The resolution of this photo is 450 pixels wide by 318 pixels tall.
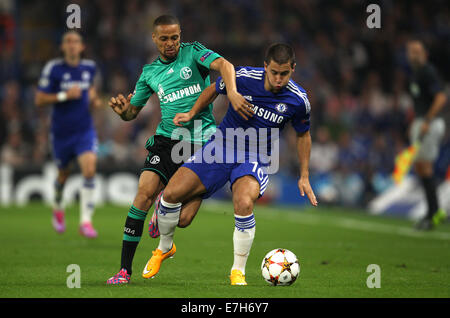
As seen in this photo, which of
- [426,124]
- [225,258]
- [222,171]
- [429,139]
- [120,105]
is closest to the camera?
[222,171]

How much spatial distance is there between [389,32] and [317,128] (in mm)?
4027

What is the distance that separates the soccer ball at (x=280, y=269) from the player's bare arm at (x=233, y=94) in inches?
48.0

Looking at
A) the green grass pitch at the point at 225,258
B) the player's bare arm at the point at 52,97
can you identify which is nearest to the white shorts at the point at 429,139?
the green grass pitch at the point at 225,258

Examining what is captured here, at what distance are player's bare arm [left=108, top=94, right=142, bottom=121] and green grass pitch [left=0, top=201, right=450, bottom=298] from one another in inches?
59.8

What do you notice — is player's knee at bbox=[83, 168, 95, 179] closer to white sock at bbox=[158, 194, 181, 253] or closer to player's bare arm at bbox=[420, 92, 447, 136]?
white sock at bbox=[158, 194, 181, 253]

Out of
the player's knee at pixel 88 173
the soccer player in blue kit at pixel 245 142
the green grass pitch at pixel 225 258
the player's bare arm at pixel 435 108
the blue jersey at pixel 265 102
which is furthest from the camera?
the player's bare arm at pixel 435 108

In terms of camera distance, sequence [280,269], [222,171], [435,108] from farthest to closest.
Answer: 1. [435,108]
2. [222,171]
3. [280,269]

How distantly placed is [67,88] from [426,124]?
5504 mm

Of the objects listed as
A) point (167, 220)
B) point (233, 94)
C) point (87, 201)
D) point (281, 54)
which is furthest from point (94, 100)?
point (281, 54)

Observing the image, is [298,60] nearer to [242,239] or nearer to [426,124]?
[426,124]

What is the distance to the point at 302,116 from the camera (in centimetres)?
688

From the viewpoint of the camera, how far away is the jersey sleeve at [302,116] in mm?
6789

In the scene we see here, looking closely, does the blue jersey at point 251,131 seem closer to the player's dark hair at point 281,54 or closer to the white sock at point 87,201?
the player's dark hair at point 281,54

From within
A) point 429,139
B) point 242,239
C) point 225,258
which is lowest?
point 225,258
